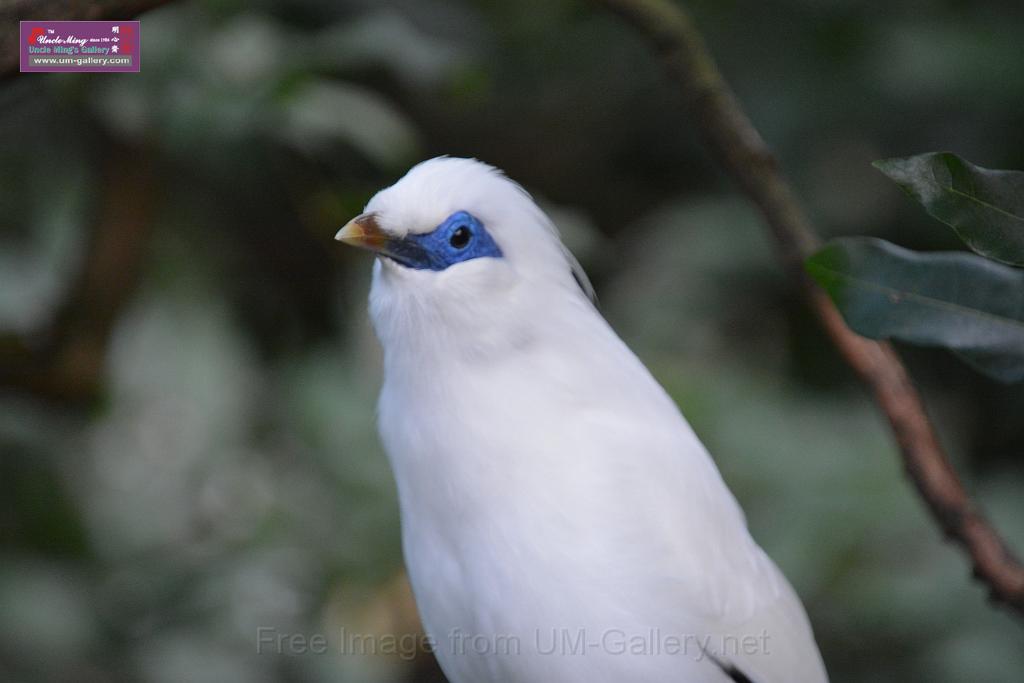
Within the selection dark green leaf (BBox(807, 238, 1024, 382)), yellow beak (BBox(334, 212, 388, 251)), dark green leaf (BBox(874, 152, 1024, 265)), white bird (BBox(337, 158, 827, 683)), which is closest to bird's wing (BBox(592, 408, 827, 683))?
white bird (BBox(337, 158, 827, 683))

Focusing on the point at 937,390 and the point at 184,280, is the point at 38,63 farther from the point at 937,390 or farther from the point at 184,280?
the point at 937,390

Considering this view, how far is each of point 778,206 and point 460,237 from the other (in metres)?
0.64

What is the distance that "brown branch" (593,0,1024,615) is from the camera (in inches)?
72.1

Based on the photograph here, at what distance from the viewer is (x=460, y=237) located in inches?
66.4

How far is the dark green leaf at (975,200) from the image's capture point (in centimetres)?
119

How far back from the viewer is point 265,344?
370 cm

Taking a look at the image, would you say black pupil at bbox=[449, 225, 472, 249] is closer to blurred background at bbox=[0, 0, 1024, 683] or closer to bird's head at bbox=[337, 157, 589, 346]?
bird's head at bbox=[337, 157, 589, 346]

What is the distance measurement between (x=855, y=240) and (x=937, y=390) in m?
2.90

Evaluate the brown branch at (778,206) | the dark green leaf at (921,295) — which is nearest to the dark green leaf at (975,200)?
the dark green leaf at (921,295)

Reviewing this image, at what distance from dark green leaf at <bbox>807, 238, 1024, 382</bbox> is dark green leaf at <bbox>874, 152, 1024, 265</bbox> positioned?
0.19 feet

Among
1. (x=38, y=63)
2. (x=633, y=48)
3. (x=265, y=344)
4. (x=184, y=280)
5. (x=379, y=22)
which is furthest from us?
(x=633, y=48)

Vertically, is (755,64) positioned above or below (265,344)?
above

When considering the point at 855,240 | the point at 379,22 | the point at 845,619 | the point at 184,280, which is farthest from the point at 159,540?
the point at 855,240

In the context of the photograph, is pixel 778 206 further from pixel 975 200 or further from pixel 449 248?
pixel 975 200
